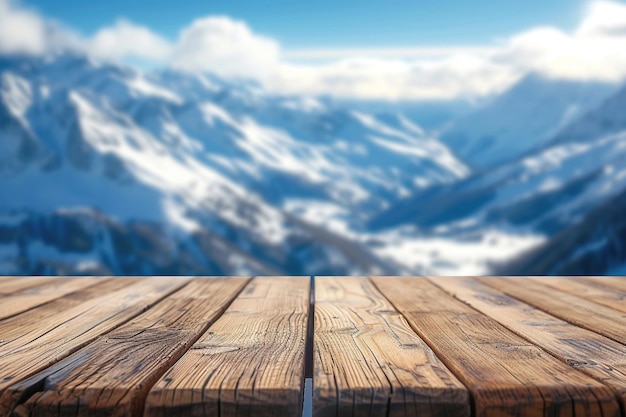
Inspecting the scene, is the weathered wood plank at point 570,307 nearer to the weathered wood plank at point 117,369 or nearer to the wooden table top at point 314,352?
the wooden table top at point 314,352

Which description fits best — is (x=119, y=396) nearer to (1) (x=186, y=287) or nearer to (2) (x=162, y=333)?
(2) (x=162, y=333)

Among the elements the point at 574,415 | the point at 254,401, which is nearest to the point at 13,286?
the point at 254,401

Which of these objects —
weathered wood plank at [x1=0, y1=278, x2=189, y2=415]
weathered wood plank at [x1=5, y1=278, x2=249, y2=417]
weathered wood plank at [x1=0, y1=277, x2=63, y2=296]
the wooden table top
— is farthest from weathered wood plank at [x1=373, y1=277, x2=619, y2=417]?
weathered wood plank at [x1=0, y1=277, x2=63, y2=296]

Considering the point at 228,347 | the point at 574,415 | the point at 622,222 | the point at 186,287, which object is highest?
the point at 622,222

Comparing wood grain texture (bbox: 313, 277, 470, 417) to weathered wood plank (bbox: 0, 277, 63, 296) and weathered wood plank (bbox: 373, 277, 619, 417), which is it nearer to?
weathered wood plank (bbox: 373, 277, 619, 417)

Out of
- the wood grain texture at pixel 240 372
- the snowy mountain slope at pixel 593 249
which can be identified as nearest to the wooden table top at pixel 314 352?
the wood grain texture at pixel 240 372

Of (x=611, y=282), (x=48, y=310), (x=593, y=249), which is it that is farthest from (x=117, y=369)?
(x=593, y=249)
